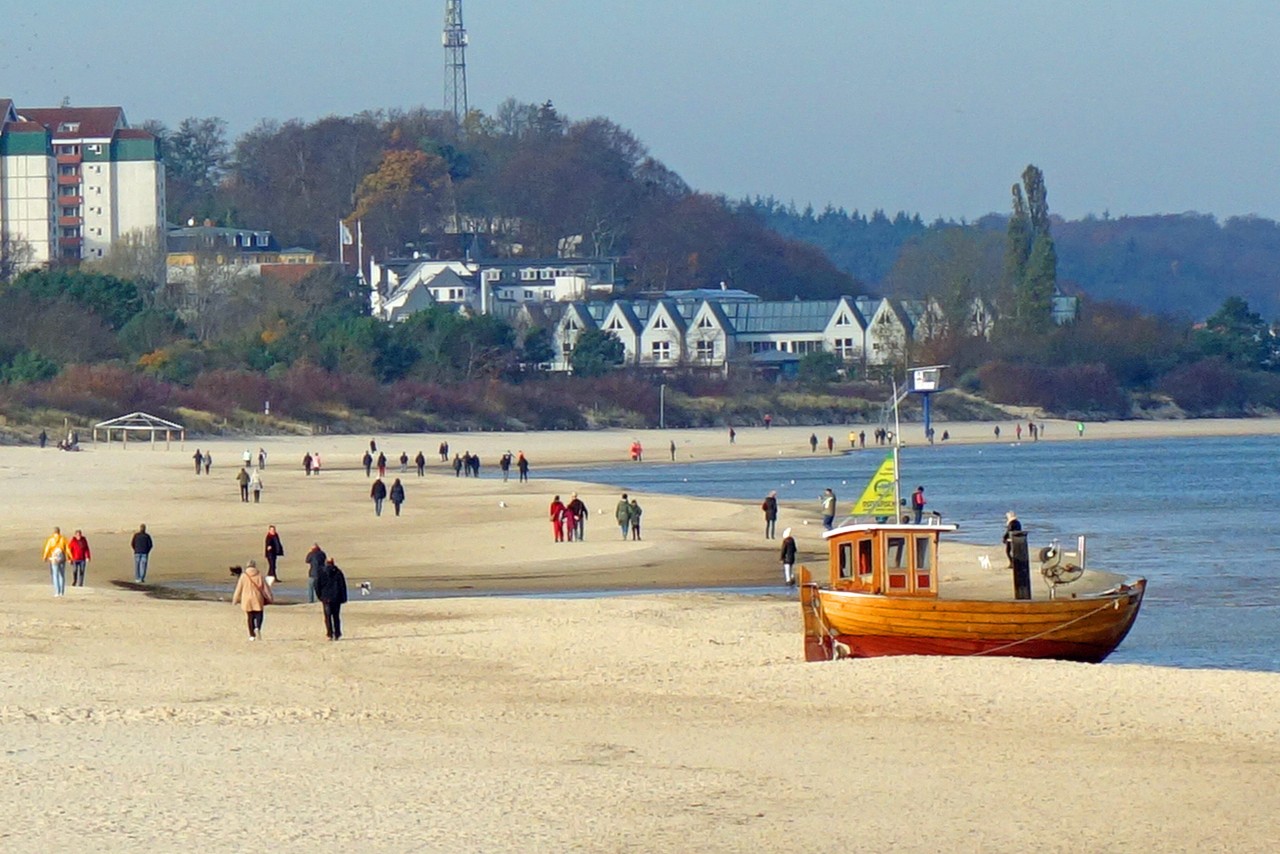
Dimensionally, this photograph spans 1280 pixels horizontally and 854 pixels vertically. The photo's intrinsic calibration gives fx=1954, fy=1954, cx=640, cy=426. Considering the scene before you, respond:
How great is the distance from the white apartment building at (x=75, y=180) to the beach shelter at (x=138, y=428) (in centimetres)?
5314

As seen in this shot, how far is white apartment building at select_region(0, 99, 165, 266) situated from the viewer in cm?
12519

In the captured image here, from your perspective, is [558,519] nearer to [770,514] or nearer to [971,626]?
[770,514]

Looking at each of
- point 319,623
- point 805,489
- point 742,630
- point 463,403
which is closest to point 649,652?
point 742,630

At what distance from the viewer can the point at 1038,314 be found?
12594 cm

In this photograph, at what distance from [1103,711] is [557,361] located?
10177 cm

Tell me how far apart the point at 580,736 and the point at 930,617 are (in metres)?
5.13

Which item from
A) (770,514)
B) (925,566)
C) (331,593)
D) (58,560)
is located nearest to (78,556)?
(58,560)

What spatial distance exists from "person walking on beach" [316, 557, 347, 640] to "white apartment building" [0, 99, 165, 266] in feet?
356

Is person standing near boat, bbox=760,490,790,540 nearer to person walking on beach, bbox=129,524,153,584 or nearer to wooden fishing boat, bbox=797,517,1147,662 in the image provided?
person walking on beach, bbox=129,524,153,584

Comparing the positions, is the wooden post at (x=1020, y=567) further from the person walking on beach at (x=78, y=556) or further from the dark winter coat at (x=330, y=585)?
the person walking on beach at (x=78, y=556)

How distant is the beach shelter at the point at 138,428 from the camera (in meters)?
69.4

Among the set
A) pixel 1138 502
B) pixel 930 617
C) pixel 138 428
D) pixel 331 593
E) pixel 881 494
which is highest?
pixel 138 428

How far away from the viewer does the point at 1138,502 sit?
164ft

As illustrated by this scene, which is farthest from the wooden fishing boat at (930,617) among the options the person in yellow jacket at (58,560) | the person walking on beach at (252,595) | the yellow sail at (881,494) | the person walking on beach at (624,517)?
the person walking on beach at (624,517)
